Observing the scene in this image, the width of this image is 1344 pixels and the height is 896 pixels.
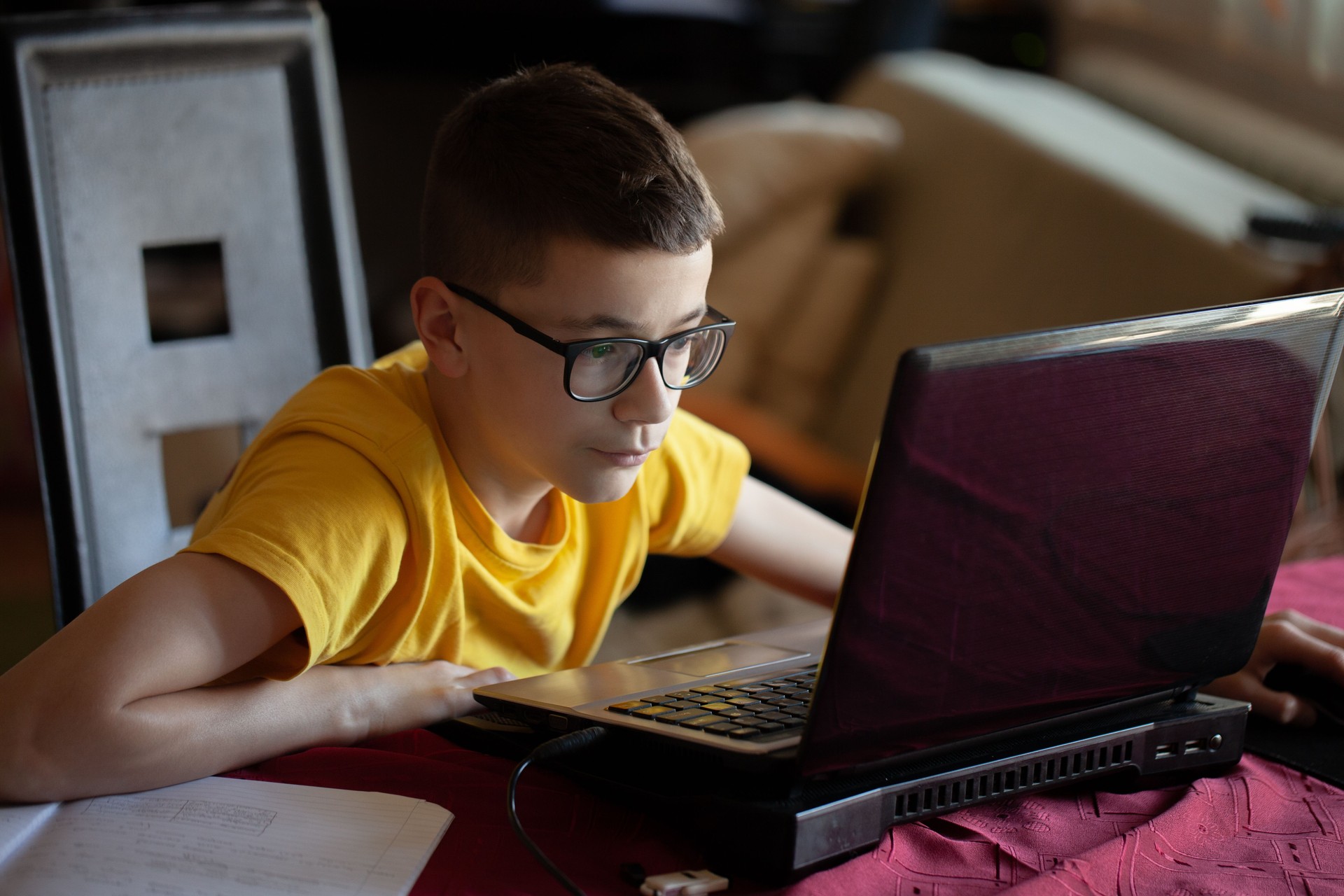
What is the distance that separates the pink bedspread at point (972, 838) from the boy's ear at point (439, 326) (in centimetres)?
28

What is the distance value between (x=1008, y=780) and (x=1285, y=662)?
32 cm

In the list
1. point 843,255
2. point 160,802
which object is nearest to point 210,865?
point 160,802

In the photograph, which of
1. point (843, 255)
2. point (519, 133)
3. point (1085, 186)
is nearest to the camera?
point (519, 133)

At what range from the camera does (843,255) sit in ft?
8.19

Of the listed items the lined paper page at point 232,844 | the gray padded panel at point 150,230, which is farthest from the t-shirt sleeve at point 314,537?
the gray padded panel at point 150,230

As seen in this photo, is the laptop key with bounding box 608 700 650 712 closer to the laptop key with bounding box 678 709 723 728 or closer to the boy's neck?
the laptop key with bounding box 678 709 723 728

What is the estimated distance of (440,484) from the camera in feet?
2.92

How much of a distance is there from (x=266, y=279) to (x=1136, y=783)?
0.92 m

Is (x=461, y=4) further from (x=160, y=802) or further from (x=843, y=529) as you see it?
(x=160, y=802)

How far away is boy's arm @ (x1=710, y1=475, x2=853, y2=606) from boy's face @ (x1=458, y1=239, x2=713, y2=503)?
27 centimetres

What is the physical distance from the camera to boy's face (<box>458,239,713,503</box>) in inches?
31.9

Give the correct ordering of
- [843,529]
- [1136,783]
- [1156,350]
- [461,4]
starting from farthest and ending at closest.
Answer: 1. [461,4]
2. [843,529]
3. [1136,783]
4. [1156,350]

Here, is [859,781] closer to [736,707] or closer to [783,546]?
[736,707]

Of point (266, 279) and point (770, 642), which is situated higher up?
point (266, 279)
